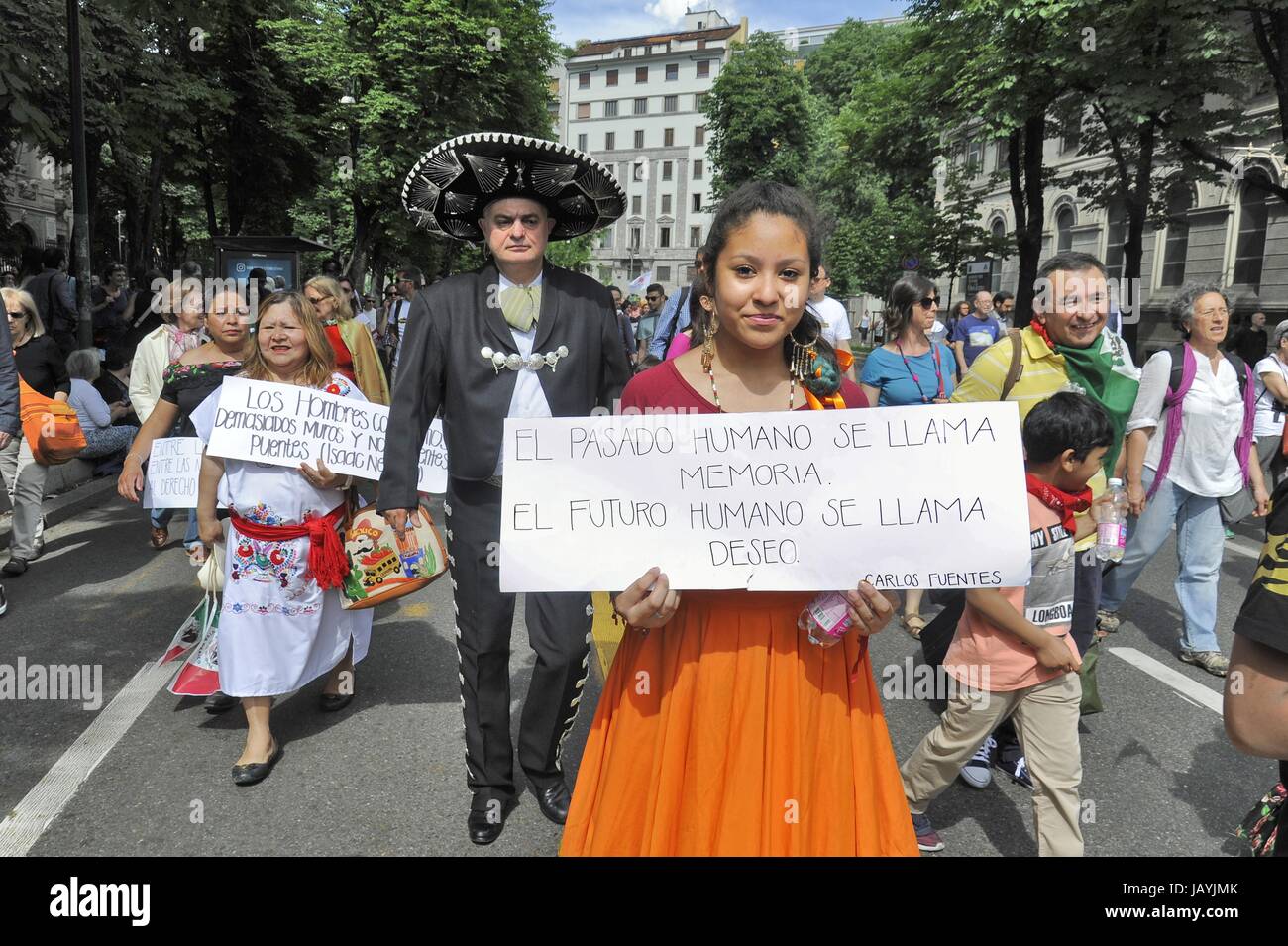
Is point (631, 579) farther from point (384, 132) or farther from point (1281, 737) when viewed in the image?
point (384, 132)

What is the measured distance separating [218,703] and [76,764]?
0.62 metres

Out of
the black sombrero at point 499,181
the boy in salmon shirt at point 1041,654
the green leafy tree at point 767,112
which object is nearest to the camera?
the boy in salmon shirt at point 1041,654

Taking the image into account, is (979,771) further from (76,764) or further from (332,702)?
(76,764)

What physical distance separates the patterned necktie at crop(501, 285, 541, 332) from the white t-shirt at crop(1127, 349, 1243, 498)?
359 cm

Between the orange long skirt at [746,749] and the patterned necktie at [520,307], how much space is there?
1.37 meters

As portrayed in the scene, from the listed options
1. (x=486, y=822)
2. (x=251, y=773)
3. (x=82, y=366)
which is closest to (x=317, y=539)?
(x=251, y=773)

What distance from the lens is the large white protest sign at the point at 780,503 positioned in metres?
1.96

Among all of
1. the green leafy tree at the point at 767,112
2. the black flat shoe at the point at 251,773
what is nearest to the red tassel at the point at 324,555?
the black flat shoe at the point at 251,773

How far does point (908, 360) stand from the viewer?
5688 millimetres

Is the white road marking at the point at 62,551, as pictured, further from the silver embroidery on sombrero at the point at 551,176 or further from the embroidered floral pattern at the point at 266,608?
the silver embroidery on sombrero at the point at 551,176

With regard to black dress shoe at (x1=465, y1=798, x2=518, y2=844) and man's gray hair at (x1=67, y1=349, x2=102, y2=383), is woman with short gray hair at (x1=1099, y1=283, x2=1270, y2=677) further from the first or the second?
man's gray hair at (x1=67, y1=349, x2=102, y2=383)

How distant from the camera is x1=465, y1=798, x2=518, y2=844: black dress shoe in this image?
3137 mm

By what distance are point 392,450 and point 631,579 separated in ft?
4.67

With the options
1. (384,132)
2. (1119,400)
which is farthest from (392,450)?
(384,132)
